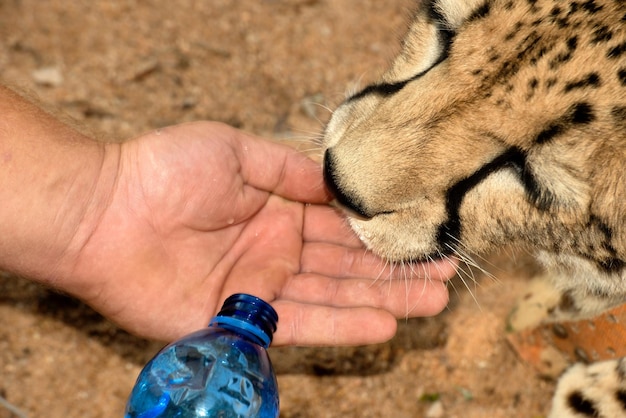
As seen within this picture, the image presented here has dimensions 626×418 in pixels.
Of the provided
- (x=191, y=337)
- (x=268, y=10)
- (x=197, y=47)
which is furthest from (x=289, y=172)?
(x=268, y=10)

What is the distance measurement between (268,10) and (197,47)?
1.59 feet

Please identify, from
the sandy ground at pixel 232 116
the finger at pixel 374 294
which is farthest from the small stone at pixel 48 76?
the finger at pixel 374 294

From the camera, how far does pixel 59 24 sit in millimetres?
3592

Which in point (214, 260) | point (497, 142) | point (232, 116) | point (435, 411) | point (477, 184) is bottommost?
point (435, 411)

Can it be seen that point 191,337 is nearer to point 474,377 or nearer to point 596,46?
point 596,46

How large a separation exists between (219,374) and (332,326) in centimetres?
54

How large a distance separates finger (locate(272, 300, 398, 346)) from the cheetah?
0.75 feet

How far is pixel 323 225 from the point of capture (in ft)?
8.18

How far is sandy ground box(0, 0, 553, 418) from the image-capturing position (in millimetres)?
2744

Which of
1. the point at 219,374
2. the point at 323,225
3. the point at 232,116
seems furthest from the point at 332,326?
the point at 232,116

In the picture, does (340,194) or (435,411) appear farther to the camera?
(435,411)

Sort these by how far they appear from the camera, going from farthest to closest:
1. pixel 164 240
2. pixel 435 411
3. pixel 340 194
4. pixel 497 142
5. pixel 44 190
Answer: pixel 435 411 → pixel 164 240 → pixel 44 190 → pixel 340 194 → pixel 497 142

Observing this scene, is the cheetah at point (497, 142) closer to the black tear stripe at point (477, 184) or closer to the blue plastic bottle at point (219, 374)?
the black tear stripe at point (477, 184)

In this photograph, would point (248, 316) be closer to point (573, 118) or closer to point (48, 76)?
point (573, 118)
